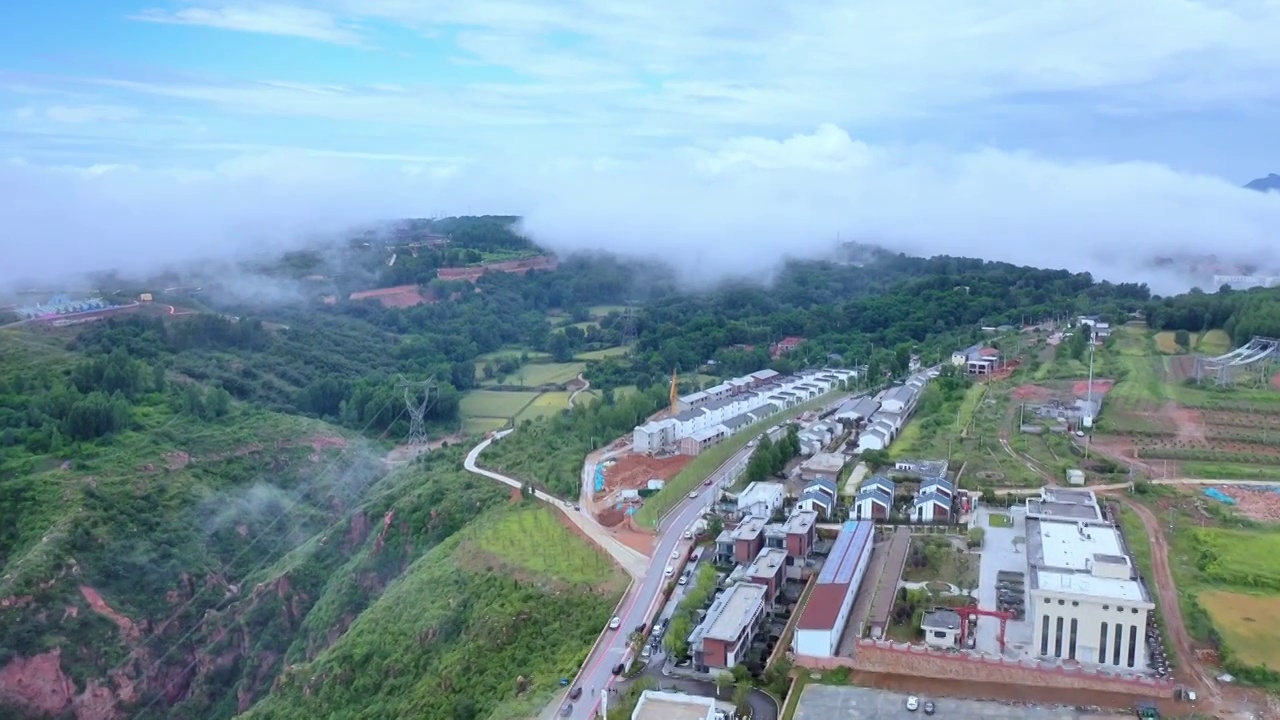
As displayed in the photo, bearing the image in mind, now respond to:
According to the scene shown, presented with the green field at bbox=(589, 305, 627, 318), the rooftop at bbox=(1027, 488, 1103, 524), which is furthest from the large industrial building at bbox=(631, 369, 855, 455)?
the green field at bbox=(589, 305, 627, 318)

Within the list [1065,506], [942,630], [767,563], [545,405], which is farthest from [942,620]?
[545,405]

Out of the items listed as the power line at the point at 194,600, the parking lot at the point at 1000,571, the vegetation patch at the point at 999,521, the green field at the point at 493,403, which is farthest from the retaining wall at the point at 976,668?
the green field at the point at 493,403

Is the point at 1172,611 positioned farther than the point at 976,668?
Yes

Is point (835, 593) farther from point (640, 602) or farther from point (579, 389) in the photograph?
point (579, 389)

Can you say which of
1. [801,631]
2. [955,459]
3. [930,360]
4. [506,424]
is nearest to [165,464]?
[506,424]

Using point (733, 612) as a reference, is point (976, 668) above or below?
above

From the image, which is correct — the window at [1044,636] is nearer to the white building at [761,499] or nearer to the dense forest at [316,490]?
the white building at [761,499]
